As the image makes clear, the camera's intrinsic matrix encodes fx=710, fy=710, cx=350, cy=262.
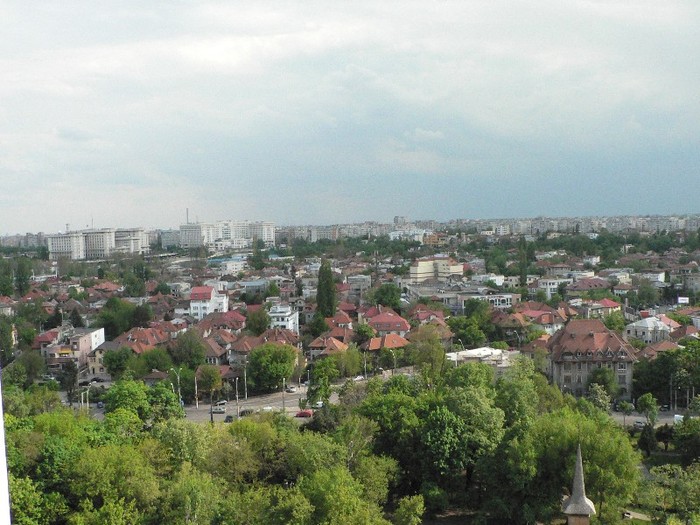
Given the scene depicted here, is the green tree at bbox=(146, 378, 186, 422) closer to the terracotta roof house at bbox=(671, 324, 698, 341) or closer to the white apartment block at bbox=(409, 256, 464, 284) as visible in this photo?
the terracotta roof house at bbox=(671, 324, 698, 341)

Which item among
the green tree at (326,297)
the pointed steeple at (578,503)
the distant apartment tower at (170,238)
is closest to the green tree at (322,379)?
the green tree at (326,297)

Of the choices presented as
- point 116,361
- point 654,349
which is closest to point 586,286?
point 654,349

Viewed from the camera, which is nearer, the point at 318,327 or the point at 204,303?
the point at 318,327

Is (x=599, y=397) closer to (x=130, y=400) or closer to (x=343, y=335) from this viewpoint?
(x=130, y=400)

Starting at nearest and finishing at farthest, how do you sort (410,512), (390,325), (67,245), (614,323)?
1. (410,512)
2. (614,323)
3. (390,325)
4. (67,245)

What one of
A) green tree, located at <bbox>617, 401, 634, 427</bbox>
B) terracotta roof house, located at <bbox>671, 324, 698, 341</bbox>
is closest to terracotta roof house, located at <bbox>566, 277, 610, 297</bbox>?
terracotta roof house, located at <bbox>671, 324, 698, 341</bbox>

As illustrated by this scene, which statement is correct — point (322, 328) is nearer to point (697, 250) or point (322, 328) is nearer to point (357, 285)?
point (357, 285)
